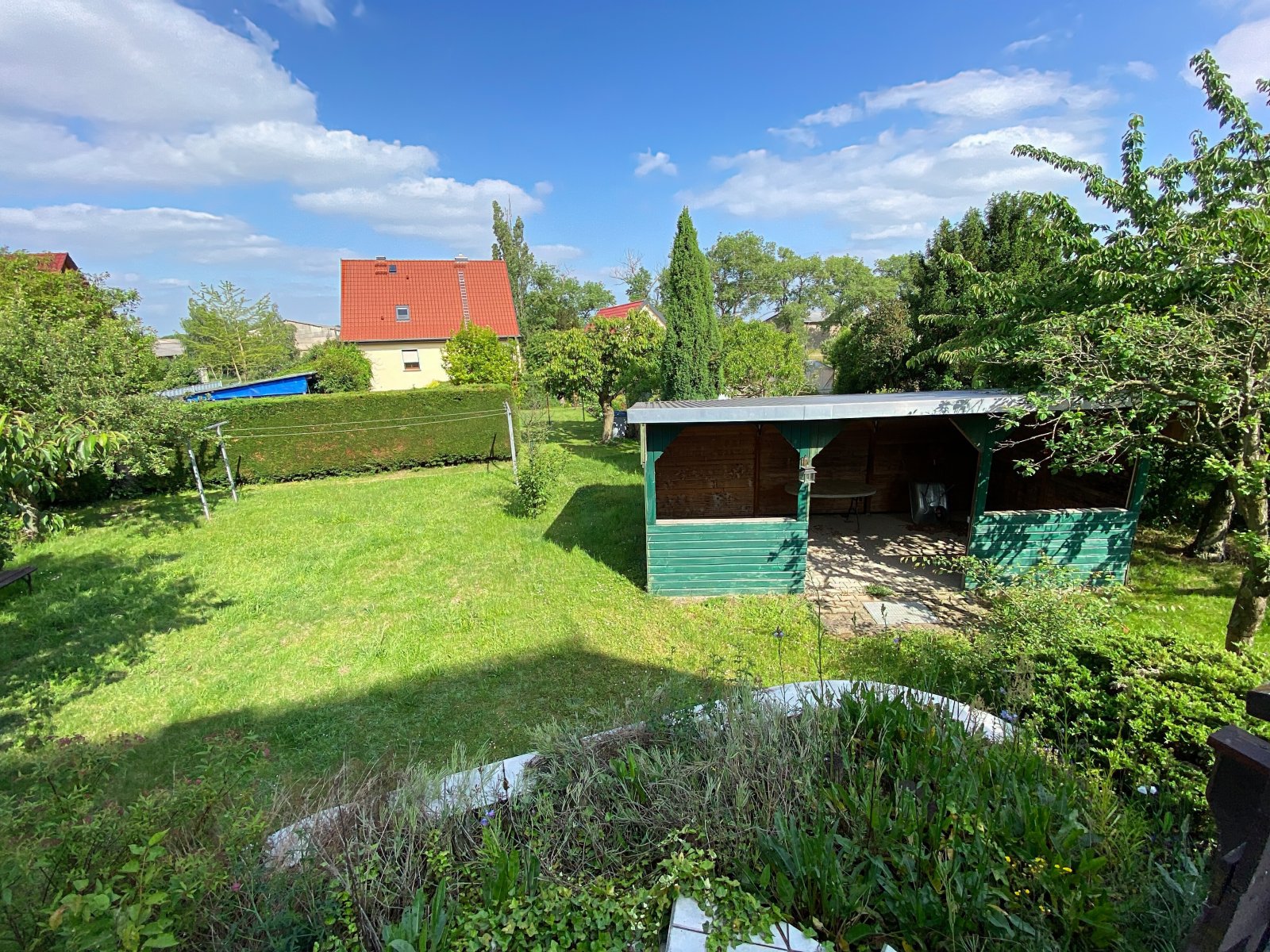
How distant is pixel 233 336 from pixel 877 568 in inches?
1134

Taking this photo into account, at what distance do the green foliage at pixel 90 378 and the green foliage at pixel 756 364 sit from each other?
12818mm

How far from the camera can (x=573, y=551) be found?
301 inches

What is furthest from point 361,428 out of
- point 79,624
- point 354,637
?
point 354,637

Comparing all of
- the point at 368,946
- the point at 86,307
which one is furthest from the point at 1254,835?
the point at 86,307

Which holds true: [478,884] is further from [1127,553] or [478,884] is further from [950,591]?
[1127,553]

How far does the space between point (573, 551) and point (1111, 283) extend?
6.55 metres

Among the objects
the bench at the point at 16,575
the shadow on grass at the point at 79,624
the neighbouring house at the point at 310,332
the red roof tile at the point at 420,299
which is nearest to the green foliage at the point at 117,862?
the shadow on grass at the point at 79,624

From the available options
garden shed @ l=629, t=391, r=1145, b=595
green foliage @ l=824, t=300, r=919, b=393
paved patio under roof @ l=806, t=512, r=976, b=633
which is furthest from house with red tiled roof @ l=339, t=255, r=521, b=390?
paved patio under roof @ l=806, t=512, r=976, b=633

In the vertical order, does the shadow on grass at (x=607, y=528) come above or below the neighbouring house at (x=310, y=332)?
below

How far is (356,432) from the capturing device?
13188 mm

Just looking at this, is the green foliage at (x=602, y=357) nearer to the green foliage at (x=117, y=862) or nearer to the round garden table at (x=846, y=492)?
the round garden table at (x=846, y=492)

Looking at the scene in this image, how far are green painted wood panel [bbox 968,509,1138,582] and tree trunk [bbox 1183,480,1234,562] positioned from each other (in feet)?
4.26

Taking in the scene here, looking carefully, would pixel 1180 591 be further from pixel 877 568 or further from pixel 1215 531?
pixel 877 568

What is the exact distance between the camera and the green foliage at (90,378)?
7672 millimetres
